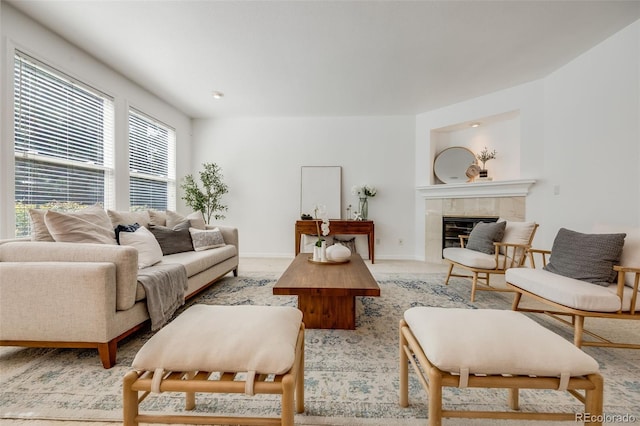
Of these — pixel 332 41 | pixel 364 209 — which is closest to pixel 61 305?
pixel 332 41

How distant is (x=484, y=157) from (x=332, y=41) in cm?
299

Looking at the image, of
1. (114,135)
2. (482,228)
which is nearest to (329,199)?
(482,228)

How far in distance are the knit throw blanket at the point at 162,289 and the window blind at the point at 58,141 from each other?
142 cm

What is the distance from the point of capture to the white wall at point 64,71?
2.11 m

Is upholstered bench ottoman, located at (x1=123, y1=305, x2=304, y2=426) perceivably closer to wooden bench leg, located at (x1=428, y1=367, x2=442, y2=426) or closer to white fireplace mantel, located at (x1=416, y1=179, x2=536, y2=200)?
wooden bench leg, located at (x1=428, y1=367, x2=442, y2=426)

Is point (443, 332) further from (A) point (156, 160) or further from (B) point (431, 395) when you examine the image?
(A) point (156, 160)

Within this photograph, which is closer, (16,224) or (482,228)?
(16,224)

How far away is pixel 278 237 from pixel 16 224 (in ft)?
10.5

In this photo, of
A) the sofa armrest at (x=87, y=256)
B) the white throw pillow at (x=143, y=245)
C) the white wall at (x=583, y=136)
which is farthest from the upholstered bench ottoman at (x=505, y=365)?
the white throw pillow at (x=143, y=245)

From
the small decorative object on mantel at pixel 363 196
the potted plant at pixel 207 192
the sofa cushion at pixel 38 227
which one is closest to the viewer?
the sofa cushion at pixel 38 227

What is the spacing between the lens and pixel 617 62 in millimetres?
2539

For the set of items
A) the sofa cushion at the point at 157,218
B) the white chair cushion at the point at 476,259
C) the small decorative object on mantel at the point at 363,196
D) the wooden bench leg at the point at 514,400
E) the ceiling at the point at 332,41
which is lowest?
the wooden bench leg at the point at 514,400

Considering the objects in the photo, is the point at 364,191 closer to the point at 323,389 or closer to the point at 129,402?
the point at 323,389

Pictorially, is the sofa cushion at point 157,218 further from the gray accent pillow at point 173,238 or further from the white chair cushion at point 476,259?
the white chair cushion at point 476,259
